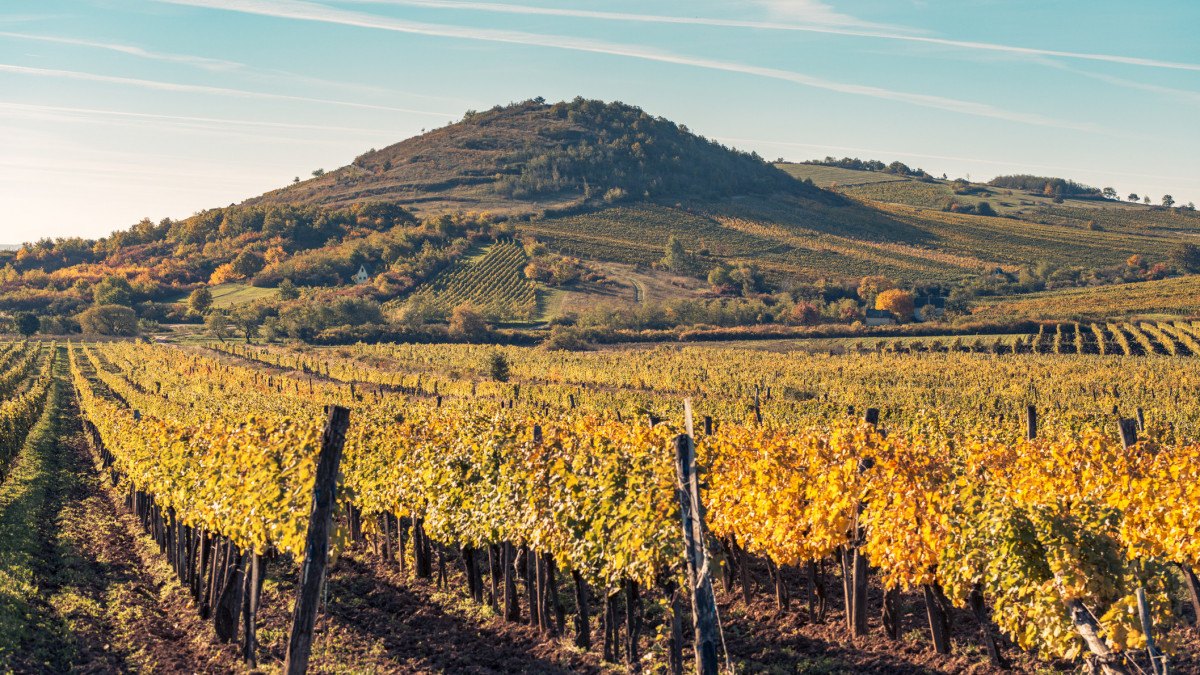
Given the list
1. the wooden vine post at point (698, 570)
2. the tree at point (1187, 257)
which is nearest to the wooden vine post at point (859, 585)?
the wooden vine post at point (698, 570)

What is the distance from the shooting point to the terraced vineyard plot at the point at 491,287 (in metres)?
114

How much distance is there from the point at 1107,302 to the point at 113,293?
459 feet

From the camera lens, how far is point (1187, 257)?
470 ft

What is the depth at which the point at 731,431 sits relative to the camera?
17.1 meters

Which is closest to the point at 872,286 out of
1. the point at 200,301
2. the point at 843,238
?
the point at 843,238

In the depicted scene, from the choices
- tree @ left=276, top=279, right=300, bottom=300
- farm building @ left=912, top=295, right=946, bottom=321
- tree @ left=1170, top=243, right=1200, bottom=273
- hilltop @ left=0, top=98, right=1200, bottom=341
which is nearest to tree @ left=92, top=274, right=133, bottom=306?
hilltop @ left=0, top=98, right=1200, bottom=341

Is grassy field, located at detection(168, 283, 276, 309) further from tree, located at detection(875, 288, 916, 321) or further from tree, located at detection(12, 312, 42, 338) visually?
tree, located at detection(875, 288, 916, 321)

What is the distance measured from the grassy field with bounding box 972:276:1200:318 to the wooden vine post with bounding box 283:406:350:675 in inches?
3869

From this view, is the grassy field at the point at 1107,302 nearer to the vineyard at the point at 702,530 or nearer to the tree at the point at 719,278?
the tree at the point at 719,278

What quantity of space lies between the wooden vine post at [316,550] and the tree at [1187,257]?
166 meters

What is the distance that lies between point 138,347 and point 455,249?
6515 centimetres

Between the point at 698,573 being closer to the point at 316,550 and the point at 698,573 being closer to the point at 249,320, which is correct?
the point at 316,550

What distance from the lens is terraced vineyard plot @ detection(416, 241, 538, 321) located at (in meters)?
114

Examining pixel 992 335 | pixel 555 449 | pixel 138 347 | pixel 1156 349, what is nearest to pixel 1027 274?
pixel 992 335
